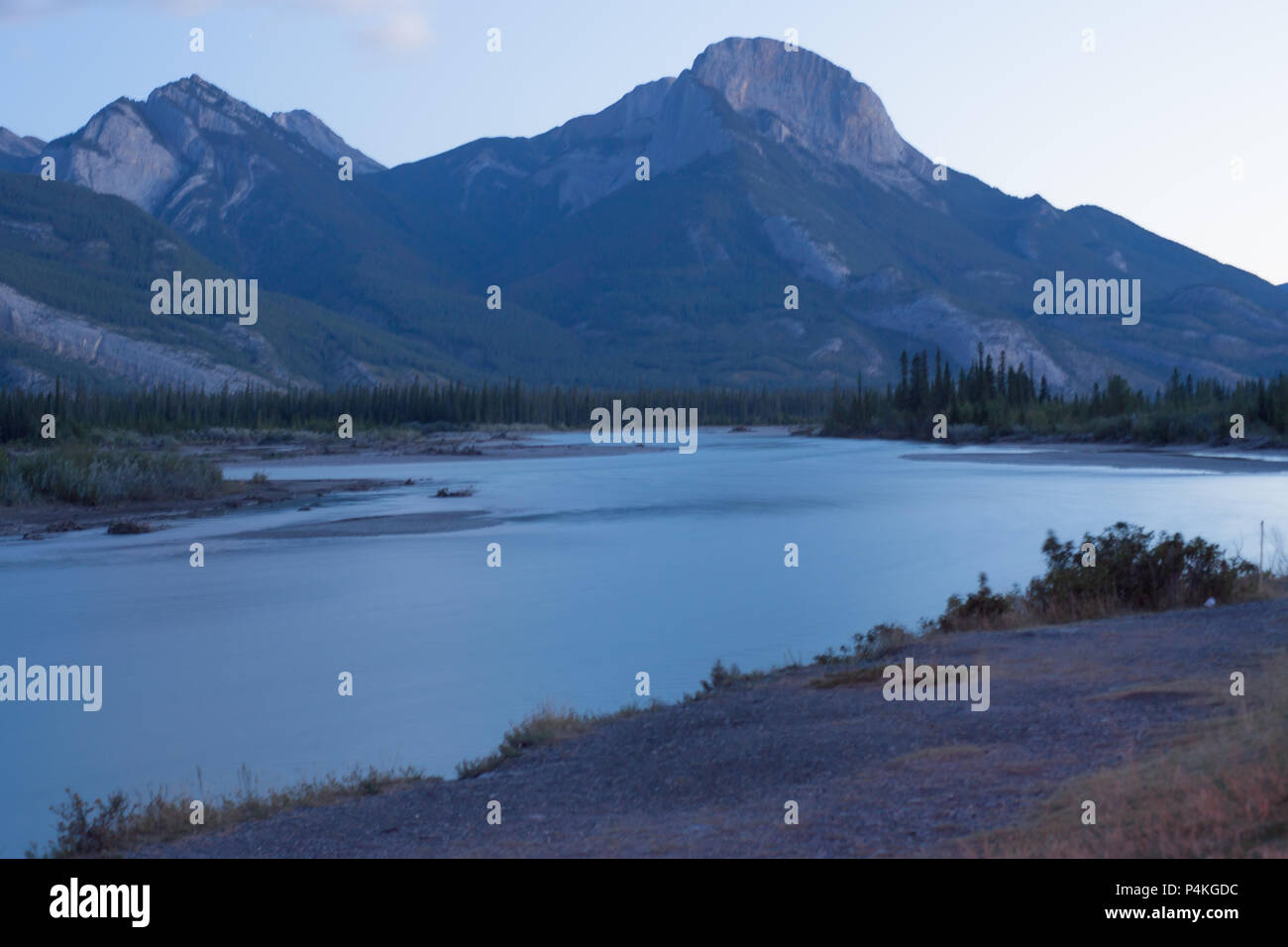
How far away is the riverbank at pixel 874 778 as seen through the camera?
6664 mm

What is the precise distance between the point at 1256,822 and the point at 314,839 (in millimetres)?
5702

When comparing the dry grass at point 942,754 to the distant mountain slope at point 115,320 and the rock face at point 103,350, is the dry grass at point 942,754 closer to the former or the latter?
the distant mountain slope at point 115,320

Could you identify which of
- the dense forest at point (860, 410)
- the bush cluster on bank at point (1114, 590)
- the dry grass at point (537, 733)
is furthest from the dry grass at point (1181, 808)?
the dense forest at point (860, 410)

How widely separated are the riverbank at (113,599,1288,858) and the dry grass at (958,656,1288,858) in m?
0.02

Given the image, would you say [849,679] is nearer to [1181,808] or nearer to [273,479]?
[1181,808]

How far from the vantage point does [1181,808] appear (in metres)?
6.26

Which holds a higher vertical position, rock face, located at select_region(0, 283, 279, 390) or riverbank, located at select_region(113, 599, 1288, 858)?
rock face, located at select_region(0, 283, 279, 390)

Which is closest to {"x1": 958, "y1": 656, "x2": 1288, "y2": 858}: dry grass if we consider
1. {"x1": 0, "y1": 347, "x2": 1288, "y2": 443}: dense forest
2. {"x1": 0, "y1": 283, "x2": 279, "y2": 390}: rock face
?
{"x1": 0, "y1": 347, "x2": 1288, "y2": 443}: dense forest

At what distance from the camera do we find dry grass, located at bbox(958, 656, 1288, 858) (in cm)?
586

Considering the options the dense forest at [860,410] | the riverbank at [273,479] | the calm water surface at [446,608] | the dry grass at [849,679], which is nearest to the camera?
the dry grass at [849,679]

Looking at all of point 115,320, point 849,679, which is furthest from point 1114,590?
point 115,320

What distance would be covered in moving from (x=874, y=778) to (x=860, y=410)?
100856mm

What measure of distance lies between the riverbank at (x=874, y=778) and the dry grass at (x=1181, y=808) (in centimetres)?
2

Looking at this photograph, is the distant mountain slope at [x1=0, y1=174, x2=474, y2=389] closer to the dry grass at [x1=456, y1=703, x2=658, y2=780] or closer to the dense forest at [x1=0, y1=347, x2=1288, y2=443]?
the dense forest at [x1=0, y1=347, x2=1288, y2=443]
